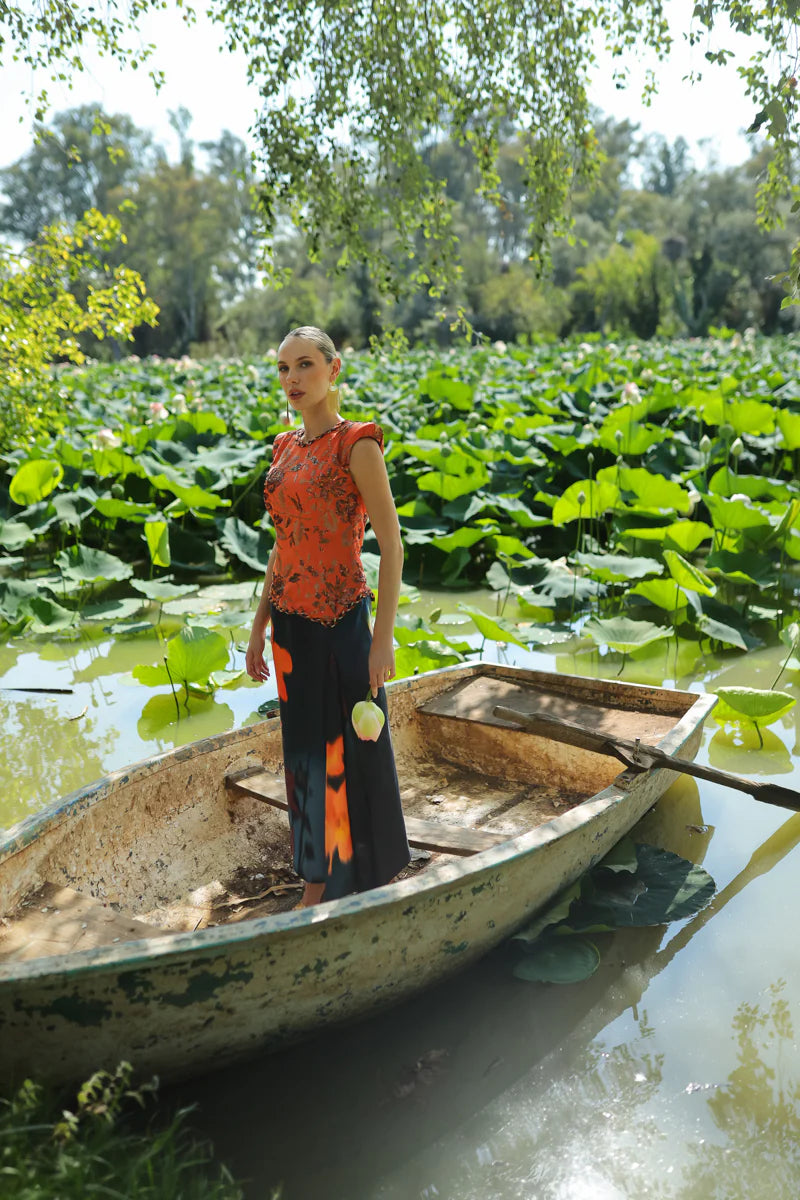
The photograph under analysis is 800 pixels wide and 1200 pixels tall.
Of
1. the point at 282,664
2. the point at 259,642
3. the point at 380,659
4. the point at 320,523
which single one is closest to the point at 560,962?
the point at 380,659

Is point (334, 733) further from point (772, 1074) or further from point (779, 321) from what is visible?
point (779, 321)

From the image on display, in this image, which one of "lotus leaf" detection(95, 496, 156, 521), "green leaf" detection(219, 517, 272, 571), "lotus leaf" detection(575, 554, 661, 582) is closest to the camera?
"lotus leaf" detection(575, 554, 661, 582)

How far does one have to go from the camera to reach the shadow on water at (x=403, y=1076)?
205cm

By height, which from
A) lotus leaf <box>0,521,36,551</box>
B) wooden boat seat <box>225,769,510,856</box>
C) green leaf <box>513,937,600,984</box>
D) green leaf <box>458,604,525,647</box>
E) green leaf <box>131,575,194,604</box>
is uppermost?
lotus leaf <box>0,521,36,551</box>

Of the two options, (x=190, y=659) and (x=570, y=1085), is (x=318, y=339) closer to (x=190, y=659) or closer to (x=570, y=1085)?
(x=570, y=1085)

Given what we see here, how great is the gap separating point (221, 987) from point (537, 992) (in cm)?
91

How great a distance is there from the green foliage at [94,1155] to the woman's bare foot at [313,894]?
0.64m

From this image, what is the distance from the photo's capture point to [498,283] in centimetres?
3719

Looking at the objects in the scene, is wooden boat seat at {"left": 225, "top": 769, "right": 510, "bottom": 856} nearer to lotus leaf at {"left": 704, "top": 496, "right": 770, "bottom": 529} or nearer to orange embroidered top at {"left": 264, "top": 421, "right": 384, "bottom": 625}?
orange embroidered top at {"left": 264, "top": 421, "right": 384, "bottom": 625}

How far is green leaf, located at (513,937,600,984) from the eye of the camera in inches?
100

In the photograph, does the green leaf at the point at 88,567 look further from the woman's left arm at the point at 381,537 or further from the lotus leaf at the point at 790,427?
the lotus leaf at the point at 790,427

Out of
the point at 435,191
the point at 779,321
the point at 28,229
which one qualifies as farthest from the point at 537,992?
the point at 28,229

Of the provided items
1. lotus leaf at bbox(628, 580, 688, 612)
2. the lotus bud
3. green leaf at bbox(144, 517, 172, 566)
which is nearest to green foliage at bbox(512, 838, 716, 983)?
the lotus bud

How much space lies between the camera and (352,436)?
7.67 ft
